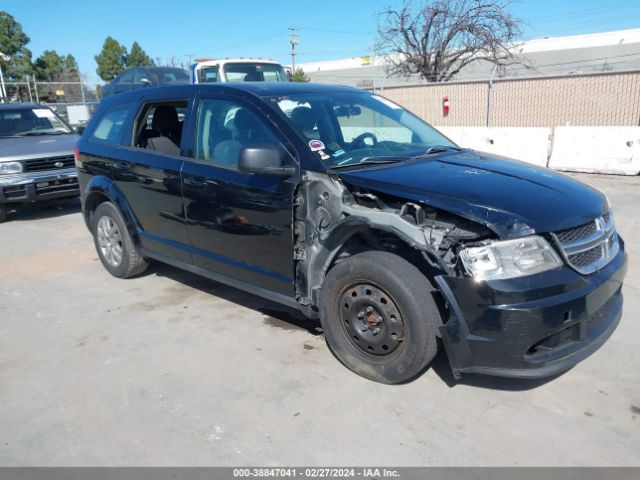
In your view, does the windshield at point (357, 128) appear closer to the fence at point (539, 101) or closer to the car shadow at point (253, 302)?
the car shadow at point (253, 302)

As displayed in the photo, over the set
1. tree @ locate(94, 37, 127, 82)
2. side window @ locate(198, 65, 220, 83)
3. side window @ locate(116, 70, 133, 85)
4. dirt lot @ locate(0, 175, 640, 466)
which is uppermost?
tree @ locate(94, 37, 127, 82)

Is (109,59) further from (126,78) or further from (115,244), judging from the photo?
(115,244)

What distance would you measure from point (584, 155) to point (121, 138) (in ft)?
29.8

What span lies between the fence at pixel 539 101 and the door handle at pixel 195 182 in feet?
41.1

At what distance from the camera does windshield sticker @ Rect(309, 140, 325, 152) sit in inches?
141

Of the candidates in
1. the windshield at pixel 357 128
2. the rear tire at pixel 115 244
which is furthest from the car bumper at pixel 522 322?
the rear tire at pixel 115 244

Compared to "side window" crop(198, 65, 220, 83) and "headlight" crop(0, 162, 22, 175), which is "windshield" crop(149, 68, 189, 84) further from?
"headlight" crop(0, 162, 22, 175)

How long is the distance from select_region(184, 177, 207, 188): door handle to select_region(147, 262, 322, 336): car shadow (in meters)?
1.24

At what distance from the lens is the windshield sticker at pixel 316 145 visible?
3.58m

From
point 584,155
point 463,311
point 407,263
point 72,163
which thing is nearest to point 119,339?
point 407,263

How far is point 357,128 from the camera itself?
409cm

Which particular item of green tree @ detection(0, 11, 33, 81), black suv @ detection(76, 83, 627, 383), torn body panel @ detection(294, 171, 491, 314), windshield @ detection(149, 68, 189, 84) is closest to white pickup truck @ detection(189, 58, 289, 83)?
windshield @ detection(149, 68, 189, 84)

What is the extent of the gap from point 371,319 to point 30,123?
29.1ft

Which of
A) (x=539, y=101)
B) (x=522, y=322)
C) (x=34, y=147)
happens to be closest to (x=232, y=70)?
(x=34, y=147)
